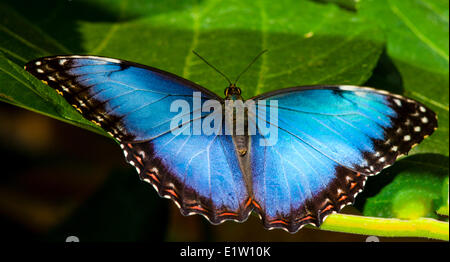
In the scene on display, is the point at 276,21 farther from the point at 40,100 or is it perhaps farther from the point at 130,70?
the point at 40,100

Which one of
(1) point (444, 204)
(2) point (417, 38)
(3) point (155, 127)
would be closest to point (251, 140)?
(3) point (155, 127)

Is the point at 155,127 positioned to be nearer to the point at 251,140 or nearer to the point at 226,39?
the point at 251,140

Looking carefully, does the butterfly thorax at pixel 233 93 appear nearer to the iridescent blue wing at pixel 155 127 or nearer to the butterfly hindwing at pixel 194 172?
the iridescent blue wing at pixel 155 127

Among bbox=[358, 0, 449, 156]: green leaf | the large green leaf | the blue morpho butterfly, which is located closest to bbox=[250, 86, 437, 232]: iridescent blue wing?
the blue morpho butterfly

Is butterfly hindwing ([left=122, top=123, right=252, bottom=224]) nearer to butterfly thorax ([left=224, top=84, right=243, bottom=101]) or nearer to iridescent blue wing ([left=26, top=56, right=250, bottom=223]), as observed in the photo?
iridescent blue wing ([left=26, top=56, right=250, bottom=223])

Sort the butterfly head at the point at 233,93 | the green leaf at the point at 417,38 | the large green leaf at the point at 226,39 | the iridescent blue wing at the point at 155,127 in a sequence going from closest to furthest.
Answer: the iridescent blue wing at the point at 155,127
the butterfly head at the point at 233,93
the large green leaf at the point at 226,39
the green leaf at the point at 417,38

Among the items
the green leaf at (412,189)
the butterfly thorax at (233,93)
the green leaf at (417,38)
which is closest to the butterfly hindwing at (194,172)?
the butterfly thorax at (233,93)
